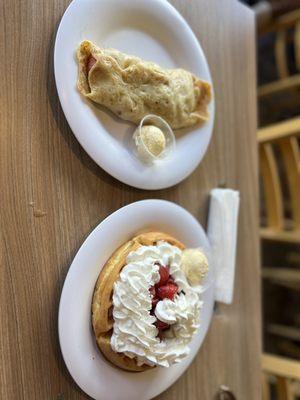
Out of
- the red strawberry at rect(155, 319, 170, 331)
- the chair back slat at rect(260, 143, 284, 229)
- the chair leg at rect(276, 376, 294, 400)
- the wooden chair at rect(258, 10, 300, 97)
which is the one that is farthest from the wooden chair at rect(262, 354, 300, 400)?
the wooden chair at rect(258, 10, 300, 97)

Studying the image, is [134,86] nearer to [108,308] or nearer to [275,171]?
[108,308]

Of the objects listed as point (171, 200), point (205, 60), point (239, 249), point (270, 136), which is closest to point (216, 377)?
point (239, 249)

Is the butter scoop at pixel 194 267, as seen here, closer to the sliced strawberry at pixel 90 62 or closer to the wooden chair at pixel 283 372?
the sliced strawberry at pixel 90 62

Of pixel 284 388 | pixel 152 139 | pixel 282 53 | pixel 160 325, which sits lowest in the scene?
pixel 284 388

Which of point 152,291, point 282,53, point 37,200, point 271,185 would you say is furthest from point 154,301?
point 282,53

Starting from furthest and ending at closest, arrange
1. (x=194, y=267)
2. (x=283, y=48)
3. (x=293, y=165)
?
1. (x=283, y=48)
2. (x=293, y=165)
3. (x=194, y=267)

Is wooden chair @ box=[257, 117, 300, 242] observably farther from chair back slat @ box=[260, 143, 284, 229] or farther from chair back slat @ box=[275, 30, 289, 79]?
chair back slat @ box=[275, 30, 289, 79]

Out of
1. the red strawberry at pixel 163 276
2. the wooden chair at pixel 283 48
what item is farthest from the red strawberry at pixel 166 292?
the wooden chair at pixel 283 48

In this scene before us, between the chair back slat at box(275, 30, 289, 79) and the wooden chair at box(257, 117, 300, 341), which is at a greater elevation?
the chair back slat at box(275, 30, 289, 79)
